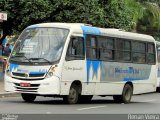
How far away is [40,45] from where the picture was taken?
→ 63.2ft

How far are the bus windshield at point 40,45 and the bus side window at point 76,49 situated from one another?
0.34 metres

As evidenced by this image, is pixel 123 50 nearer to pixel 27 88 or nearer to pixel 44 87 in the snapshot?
pixel 44 87


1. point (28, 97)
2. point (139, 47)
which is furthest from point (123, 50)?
point (28, 97)

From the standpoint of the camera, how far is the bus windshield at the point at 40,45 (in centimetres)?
1900

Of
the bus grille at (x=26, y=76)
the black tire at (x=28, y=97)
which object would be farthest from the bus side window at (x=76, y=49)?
the black tire at (x=28, y=97)

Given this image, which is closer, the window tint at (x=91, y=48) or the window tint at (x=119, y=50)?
the window tint at (x=91, y=48)

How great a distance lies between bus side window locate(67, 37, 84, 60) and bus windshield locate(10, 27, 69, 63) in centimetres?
34

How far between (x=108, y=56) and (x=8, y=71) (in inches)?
155

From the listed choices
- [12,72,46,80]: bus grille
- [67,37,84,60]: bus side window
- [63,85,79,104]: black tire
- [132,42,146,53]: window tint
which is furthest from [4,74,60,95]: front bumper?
[132,42,146,53]: window tint

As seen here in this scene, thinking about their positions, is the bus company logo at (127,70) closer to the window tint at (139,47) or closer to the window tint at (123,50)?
the window tint at (123,50)

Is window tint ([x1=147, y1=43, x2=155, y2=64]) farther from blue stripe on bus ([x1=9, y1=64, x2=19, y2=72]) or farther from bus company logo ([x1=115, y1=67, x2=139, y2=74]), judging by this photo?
blue stripe on bus ([x1=9, y1=64, x2=19, y2=72])

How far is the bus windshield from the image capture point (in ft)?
62.3

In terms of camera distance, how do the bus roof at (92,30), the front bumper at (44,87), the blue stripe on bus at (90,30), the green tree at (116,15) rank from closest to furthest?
the front bumper at (44,87) < the bus roof at (92,30) < the blue stripe on bus at (90,30) < the green tree at (116,15)

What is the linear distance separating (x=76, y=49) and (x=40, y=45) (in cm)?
123
